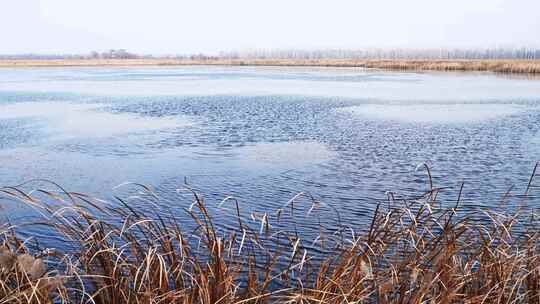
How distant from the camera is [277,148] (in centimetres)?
1315

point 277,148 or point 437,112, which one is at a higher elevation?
point 437,112

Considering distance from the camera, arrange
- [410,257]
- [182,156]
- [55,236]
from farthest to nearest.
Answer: [182,156]
[55,236]
[410,257]

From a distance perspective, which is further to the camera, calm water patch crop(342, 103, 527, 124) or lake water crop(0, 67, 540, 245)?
calm water patch crop(342, 103, 527, 124)

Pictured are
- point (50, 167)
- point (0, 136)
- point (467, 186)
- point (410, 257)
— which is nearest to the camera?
point (410, 257)

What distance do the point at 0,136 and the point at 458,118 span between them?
46.3ft

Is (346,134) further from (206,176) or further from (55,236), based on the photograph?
(55,236)

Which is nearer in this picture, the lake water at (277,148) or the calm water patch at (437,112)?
the lake water at (277,148)

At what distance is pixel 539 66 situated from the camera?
4700 centimetres

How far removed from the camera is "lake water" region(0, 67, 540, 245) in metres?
9.19

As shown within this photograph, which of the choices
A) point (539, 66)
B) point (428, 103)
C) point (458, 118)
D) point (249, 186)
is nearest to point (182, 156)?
point (249, 186)

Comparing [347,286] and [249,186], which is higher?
[347,286]

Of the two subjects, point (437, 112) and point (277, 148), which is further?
point (437, 112)

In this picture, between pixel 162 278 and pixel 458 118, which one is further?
pixel 458 118

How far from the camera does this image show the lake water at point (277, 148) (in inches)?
362
